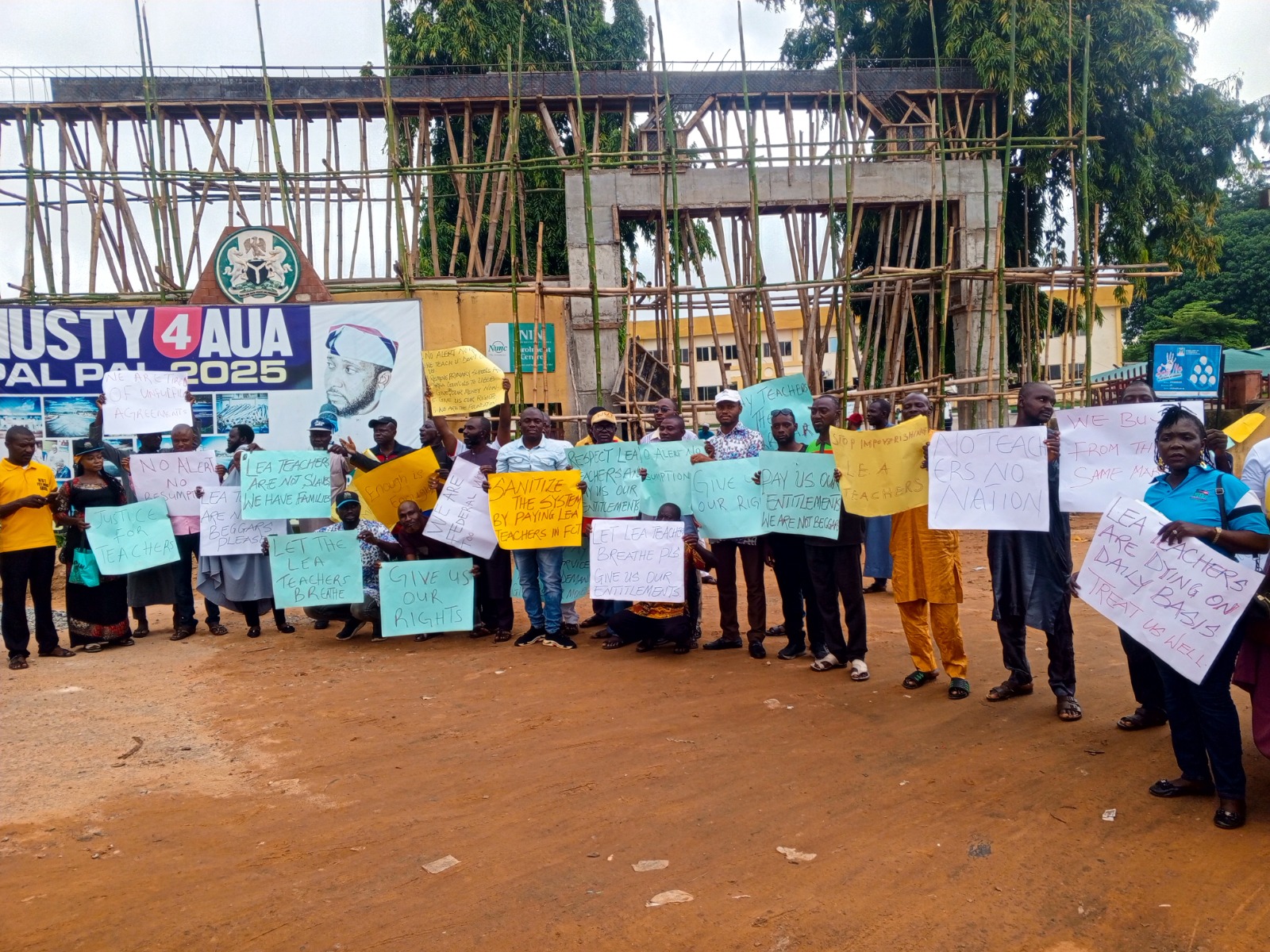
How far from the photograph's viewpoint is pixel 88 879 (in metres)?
3.80

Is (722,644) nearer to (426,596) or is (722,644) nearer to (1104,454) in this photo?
(426,596)

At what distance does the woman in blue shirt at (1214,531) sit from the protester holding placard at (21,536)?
712 cm

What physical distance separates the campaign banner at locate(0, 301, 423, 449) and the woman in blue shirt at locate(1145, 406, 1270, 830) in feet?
25.4

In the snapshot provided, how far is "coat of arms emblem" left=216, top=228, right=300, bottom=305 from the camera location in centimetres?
1120

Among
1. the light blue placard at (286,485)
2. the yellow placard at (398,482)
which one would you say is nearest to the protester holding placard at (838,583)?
the yellow placard at (398,482)

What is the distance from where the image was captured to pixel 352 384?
1048 centimetres

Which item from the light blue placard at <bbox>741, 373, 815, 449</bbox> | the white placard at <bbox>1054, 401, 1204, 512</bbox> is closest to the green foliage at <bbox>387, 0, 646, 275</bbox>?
the light blue placard at <bbox>741, 373, 815, 449</bbox>

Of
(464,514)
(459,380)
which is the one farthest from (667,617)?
(459,380)

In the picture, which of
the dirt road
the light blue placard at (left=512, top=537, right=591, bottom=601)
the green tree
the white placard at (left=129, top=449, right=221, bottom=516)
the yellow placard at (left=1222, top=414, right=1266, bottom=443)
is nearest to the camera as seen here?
the dirt road

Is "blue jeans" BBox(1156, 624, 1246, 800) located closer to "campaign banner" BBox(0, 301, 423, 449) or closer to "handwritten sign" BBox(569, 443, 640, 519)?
"handwritten sign" BBox(569, 443, 640, 519)

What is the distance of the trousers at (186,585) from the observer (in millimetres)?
8297

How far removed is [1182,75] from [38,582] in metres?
17.6

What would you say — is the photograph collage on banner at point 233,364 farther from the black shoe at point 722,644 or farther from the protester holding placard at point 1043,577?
the protester holding placard at point 1043,577

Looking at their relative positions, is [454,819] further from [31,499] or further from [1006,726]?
[31,499]
